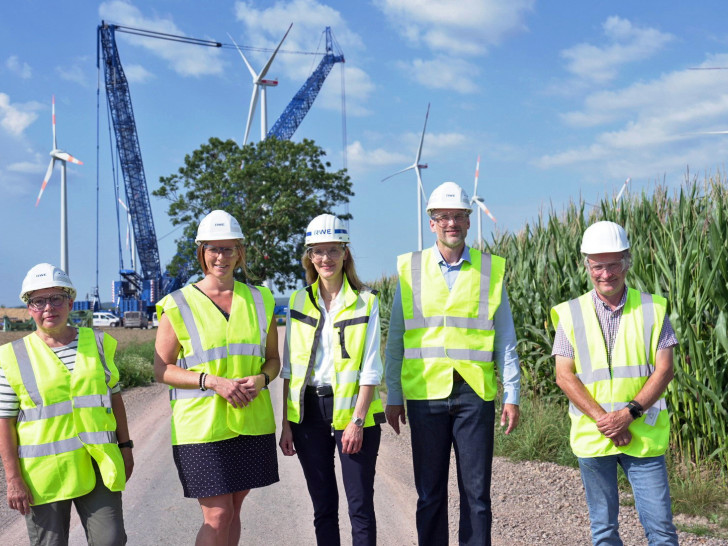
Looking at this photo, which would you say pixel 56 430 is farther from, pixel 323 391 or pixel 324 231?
pixel 324 231

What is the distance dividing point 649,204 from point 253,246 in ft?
103

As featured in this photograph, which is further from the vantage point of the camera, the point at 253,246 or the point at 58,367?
the point at 253,246

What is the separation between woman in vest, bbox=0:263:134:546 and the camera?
3.11 meters

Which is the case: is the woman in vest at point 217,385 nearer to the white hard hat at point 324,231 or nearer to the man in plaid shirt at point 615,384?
the white hard hat at point 324,231

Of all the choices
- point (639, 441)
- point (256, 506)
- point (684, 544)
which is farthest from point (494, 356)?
point (256, 506)

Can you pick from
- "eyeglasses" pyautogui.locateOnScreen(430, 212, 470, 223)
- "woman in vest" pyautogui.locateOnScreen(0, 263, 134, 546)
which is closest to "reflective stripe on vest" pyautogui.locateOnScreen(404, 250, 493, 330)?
"eyeglasses" pyautogui.locateOnScreen(430, 212, 470, 223)

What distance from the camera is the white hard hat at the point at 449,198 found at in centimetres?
378

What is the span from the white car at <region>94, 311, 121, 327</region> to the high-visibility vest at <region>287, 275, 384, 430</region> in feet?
165

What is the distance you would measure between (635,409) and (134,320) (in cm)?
4810

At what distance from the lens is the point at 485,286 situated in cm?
381

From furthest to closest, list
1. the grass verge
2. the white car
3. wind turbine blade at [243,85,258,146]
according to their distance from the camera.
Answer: the white car, wind turbine blade at [243,85,258,146], the grass verge

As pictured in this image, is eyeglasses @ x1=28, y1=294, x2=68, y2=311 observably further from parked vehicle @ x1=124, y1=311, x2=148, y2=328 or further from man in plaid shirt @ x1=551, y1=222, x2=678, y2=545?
parked vehicle @ x1=124, y1=311, x2=148, y2=328

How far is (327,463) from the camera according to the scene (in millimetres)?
3613

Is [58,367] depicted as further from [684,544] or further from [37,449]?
[684,544]
